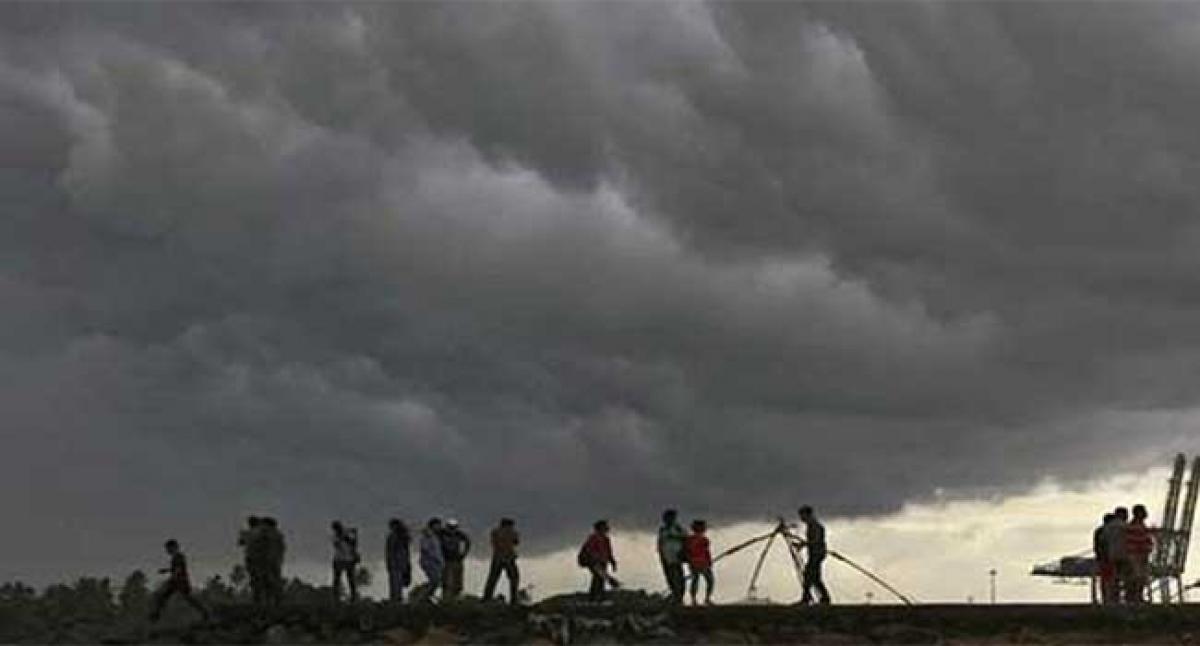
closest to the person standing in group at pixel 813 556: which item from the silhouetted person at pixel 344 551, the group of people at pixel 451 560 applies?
the group of people at pixel 451 560

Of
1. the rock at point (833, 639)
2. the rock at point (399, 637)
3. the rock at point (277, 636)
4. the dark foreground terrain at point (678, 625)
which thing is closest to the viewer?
the dark foreground terrain at point (678, 625)

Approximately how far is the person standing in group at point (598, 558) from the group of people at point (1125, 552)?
6.86 m

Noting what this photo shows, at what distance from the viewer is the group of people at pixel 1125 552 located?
28531 mm

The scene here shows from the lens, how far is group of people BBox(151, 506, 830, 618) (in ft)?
96.8

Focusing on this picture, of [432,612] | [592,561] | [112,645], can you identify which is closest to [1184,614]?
[592,561]

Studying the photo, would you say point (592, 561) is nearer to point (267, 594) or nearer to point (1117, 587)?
point (267, 594)

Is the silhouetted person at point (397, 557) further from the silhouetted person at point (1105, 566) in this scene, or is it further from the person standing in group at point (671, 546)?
the silhouetted person at point (1105, 566)

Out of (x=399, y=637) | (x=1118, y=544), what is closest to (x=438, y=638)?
(x=399, y=637)

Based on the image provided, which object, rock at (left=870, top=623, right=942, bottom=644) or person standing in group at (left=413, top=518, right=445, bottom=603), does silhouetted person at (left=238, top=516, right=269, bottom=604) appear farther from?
rock at (left=870, top=623, right=942, bottom=644)

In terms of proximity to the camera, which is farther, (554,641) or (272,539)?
(272,539)

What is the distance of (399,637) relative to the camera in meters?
29.1

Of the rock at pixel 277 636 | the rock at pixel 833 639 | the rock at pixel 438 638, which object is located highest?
the rock at pixel 277 636

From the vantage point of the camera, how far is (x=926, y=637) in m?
27.7

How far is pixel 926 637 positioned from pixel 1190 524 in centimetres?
2716
